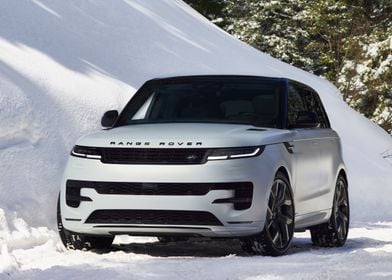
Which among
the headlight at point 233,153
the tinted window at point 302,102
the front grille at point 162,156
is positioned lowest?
the front grille at point 162,156

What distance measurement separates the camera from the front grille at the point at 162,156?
823 cm

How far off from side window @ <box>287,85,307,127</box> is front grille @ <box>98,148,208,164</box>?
1.58 metres

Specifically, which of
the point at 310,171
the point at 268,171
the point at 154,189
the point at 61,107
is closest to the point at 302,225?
the point at 310,171

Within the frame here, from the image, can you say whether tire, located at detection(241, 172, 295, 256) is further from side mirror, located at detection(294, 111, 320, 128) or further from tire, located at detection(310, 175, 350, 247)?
tire, located at detection(310, 175, 350, 247)

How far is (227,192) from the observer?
821 centimetres

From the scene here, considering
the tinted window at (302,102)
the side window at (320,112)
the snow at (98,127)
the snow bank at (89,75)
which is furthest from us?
the snow bank at (89,75)

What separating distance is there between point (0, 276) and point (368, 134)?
53.8 ft

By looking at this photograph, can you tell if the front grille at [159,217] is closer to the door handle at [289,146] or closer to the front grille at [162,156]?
the front grille at [162,156]

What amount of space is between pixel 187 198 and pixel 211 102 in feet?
5.66

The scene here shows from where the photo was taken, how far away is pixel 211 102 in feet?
31.7

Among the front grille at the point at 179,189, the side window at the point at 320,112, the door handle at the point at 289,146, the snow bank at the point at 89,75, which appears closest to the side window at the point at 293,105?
the door handle at the point at 289,146

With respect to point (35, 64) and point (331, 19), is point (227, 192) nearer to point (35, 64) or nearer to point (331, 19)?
point (35, 64)

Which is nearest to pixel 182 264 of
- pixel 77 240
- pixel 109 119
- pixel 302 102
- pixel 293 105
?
pixel 77 240

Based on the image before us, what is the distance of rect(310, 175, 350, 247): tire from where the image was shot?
10.7 m
